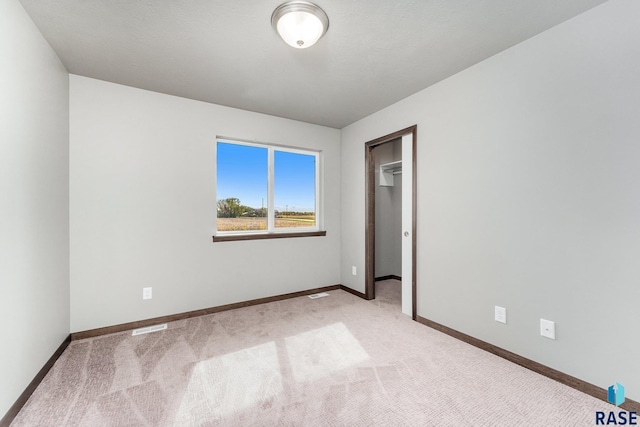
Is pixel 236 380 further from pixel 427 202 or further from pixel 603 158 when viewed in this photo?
pixel 603 158

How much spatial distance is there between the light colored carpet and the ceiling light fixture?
2.36 m

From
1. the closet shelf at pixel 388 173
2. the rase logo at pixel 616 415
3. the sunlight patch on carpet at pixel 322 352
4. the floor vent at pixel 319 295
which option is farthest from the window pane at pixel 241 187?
the rase logo at pixel 616 415

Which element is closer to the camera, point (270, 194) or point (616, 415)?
point (616, 415)

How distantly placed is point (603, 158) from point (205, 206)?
11.3 ft

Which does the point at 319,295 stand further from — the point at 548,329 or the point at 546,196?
the point at 546,196

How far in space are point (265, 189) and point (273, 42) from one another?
76.0 inches

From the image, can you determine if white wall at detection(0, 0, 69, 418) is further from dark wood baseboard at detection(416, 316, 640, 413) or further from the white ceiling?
dark wood baseboard at detection(416, 316, 640, 413)

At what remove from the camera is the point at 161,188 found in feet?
9.48

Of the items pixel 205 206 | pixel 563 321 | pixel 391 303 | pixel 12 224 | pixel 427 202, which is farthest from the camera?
pixel 391 303

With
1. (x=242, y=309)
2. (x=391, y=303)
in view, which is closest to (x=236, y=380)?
(x=242, y=309)

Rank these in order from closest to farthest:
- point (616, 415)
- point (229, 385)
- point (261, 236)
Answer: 1. point (616, 415)
2. point (229, 385)
3. point (261, 236)

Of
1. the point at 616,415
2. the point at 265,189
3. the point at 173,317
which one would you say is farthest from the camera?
the point at 265,189

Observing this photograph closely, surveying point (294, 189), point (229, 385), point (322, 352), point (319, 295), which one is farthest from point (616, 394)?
point (294, 189)

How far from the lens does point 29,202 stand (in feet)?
5.82
